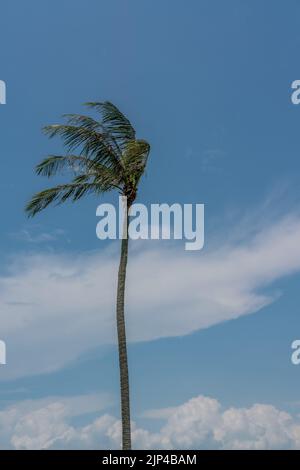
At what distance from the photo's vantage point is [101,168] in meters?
33.5

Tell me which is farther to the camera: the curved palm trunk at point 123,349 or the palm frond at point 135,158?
the palm frond at point 135,158

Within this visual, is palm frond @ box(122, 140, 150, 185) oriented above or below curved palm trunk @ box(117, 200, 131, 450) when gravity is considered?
above

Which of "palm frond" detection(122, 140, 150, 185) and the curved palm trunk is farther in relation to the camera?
"palm frond" detection(122, 140, 150, 185)

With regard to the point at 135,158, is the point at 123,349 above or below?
below

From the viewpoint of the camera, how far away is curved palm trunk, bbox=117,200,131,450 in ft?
99.2

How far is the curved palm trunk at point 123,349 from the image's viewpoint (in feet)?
99.2

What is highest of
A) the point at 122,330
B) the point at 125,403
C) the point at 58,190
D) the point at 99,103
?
the point at 99,103

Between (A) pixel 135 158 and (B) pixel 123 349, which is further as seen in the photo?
(A) pixel 135 158

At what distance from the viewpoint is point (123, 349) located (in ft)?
103

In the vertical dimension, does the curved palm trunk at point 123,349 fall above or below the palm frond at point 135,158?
below
